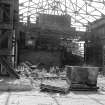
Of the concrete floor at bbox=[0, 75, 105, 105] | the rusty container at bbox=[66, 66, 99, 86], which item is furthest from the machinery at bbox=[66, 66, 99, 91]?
the concrete floor at bbox=[0, 75, 105, 105]

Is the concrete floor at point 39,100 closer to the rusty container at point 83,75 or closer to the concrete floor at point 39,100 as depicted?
the concrete floor at point 39,100

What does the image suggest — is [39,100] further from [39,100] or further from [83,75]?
[83,75]

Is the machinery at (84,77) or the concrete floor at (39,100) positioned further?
the machinery at (84,77)

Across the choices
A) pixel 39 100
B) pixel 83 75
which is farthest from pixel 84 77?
pixel 39 100

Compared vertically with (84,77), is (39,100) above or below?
below

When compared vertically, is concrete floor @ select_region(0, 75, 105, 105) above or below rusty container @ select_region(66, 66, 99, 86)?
below

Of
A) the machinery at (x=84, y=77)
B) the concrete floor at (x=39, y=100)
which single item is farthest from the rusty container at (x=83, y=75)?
the concrete floor at (x=39, y=100)

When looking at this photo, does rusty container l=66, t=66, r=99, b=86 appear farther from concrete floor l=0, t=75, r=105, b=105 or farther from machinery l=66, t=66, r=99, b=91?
concrete floor l=0, t=75, r=105, b=105

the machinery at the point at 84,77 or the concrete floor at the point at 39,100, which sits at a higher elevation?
the machinery at the point at 84,77

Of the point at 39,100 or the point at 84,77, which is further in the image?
the point at 84,77

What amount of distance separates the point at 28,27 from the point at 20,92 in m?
12.3

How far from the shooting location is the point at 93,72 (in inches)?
311

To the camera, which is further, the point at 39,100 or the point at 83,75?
the point at 83,75

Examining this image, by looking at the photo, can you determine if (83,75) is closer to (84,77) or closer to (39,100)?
Result: (84,77)
